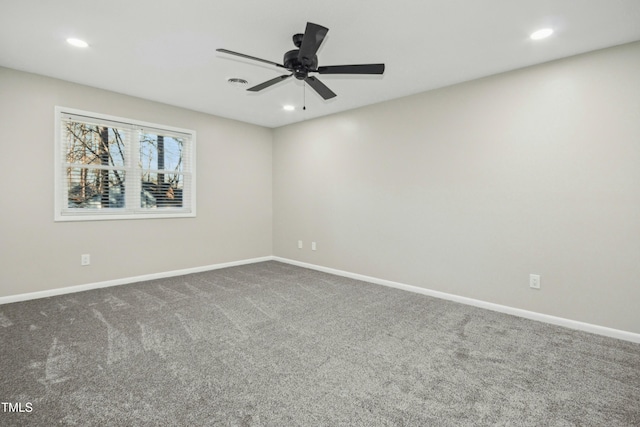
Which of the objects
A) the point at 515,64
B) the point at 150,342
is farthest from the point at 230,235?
the point at 515,64

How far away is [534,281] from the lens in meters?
3.06

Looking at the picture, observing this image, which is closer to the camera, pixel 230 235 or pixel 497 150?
pixel 497 150

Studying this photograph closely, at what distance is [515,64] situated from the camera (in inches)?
119

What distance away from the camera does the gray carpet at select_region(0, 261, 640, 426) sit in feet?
5.52

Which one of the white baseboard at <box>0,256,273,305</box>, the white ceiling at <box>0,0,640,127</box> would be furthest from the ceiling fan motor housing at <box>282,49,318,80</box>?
the white baseboard at <box>0,256,273,305</box>

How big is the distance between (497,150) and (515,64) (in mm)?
837

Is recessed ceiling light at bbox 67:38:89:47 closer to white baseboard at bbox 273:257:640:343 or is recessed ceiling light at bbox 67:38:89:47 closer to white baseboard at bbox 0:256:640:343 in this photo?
white baseboard at bbox 0:256:640:343

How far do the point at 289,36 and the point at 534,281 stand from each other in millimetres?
3277

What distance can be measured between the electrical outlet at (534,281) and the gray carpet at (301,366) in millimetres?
377

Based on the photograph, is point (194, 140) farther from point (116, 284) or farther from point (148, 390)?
point (148, 390)

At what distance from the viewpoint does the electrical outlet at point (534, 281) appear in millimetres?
3041

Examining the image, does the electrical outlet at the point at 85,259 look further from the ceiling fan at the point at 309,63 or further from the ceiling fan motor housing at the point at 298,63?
the ceiling fan motor housing at the point at 298,63

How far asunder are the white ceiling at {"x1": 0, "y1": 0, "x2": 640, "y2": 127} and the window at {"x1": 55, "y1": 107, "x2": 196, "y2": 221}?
64cm

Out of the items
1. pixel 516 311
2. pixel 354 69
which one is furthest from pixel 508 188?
pixel 354 69
